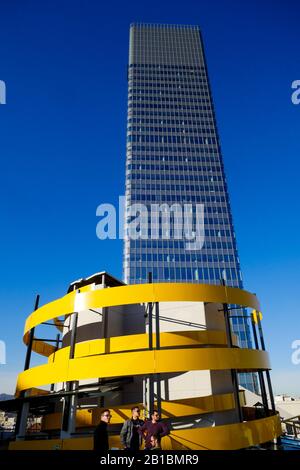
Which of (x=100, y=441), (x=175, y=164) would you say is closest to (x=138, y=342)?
(x=100, y=441)

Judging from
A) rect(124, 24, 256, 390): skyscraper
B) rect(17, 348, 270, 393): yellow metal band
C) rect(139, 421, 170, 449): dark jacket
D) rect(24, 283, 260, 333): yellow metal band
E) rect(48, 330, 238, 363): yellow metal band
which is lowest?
rect(139, 421, 170, 449): dark jacket

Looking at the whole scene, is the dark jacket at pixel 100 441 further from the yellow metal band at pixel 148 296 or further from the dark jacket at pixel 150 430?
the yellow metal band at pixel 148 296

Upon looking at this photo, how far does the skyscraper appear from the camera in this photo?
68938 millimetres

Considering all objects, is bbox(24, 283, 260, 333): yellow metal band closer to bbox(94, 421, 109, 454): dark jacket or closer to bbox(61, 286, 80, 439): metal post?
bbox(61, 286, 80, 439): metal post

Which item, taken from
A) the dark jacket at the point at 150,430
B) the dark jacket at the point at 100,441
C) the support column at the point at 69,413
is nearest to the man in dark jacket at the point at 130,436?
the dark jacket at the point at 150,430

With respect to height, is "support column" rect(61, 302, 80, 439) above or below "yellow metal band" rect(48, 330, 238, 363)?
below

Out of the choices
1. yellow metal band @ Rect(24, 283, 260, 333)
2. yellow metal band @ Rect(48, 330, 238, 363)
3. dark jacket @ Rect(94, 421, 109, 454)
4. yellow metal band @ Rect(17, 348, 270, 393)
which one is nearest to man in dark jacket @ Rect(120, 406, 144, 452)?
dark jacket @ Rect(94, 421, 109, 454)

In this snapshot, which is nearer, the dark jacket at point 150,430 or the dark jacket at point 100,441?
the dark jacket at point 100,441

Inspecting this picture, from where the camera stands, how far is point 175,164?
8400cm

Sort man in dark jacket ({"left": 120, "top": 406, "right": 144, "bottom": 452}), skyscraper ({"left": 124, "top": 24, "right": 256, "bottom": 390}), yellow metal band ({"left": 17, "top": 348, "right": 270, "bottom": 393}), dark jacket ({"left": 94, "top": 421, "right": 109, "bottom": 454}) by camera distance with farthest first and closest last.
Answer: skyscraper ({"left": 124, "top": 24, "right": 256, "bottom": 390}), yellow metal band ({"left": 17, "top": 348, "right": 270, "bottom": 393}), man in dark jacket ({"left": 120, "top": 406, "right": 144, "bottom": 452}), dark jacket ({"left": 94, "top": 421, "right": 109, "bottom": 454})

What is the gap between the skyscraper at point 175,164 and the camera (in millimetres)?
68938

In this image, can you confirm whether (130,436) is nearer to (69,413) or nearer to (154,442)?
(154,442)

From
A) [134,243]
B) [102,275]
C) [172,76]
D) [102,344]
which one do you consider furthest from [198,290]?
[172,76]
